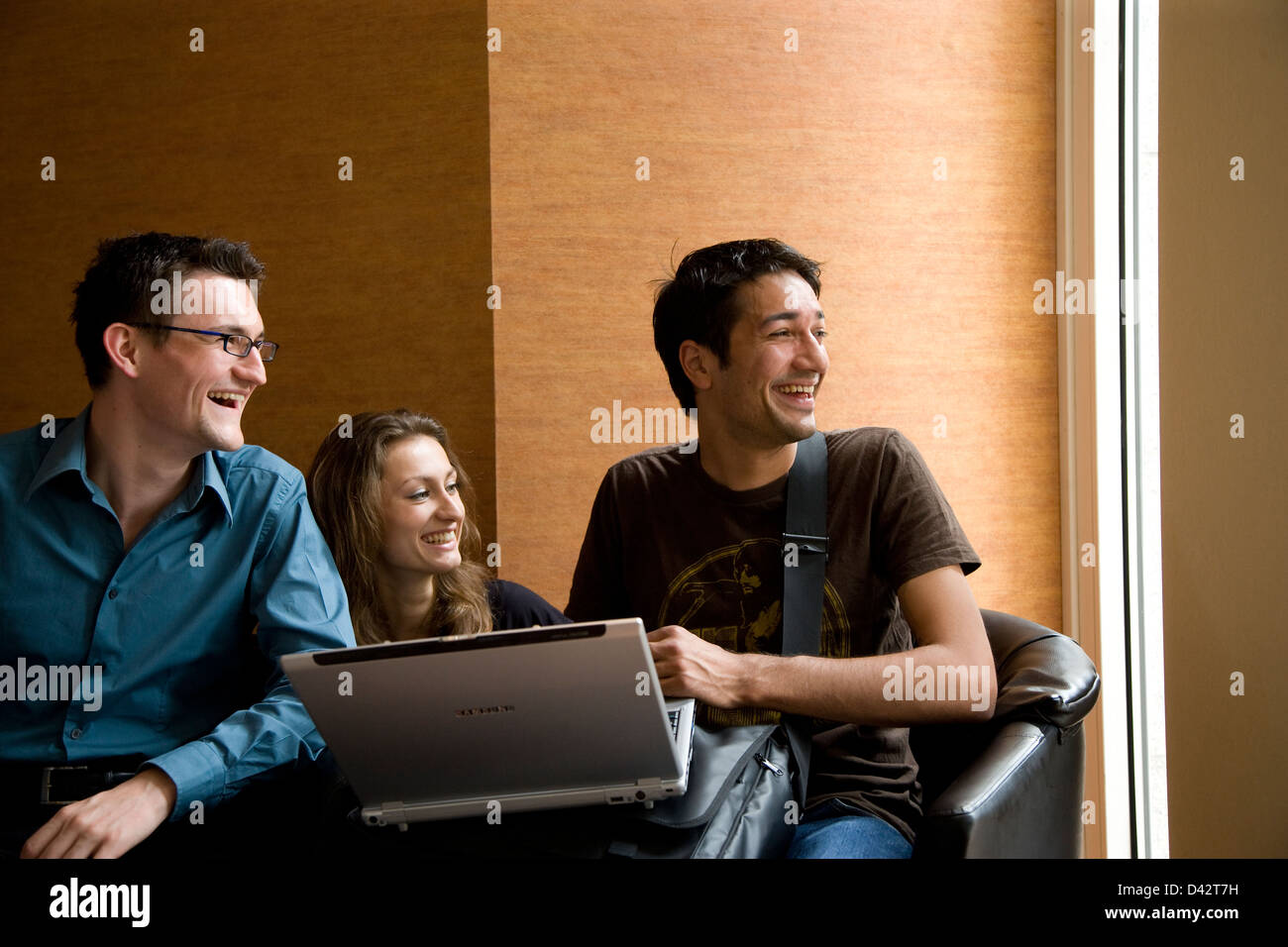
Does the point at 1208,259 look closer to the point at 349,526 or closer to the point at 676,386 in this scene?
the point at 676,386

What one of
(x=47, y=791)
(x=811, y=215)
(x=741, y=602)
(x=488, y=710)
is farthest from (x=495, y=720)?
(x=811, y=215)

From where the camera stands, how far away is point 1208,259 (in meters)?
1.98

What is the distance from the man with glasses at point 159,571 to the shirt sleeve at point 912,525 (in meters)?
0.96

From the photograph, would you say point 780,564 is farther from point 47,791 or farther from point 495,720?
point 47,791

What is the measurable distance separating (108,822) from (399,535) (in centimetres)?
90

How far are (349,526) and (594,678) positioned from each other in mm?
1119

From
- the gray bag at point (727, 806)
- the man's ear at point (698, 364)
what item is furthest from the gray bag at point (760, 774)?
the man's ear at point (698, 364)

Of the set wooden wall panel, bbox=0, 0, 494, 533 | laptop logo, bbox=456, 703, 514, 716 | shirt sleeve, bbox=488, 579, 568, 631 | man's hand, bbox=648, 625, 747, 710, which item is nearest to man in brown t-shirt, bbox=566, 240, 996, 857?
man's hand, bbox=648, 625, 747, 710

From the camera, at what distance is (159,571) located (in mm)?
1655

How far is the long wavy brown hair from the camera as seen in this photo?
215cm

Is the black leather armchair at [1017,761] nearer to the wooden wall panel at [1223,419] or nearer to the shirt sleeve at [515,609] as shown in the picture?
the wooden wall panel at [1223,419]

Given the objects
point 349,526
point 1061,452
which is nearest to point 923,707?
point 349,526

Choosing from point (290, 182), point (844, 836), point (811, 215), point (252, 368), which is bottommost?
point (844, 836)
